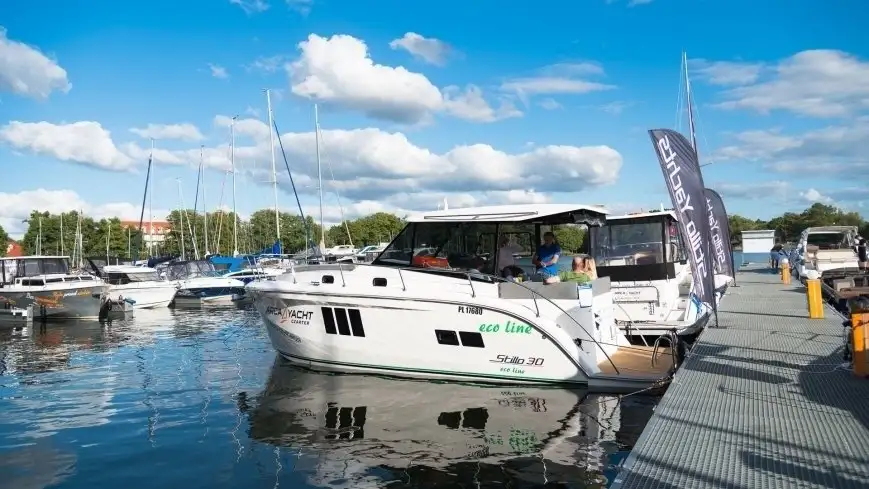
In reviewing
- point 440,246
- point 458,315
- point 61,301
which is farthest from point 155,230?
point 458,315

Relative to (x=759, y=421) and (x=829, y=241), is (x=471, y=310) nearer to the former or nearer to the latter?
(x=759, y=421)

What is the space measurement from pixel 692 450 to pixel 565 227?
8084 millimetres

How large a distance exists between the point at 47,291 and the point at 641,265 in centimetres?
2417

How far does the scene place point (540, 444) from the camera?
820 centimetres

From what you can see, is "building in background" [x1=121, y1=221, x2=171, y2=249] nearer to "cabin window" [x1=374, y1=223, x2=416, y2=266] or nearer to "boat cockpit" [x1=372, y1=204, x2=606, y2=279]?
"cabin window" [x1=374, y1=223, x2=416, y2=266]

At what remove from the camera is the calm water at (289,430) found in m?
7.34

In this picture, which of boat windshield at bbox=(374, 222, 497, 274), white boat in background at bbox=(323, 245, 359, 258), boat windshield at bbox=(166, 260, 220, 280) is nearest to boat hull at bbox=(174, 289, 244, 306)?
boat windshield at bbox=(166, 260, 220, 280)

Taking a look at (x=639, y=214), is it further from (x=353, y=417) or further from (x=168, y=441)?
(x=168, y=441)

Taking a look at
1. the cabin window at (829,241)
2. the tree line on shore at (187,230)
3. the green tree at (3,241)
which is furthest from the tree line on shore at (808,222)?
the green tree at (3,241)

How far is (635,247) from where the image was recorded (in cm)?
1458

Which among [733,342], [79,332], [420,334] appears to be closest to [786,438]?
[733,342]

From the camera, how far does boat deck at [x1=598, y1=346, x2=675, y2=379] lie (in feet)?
34.5

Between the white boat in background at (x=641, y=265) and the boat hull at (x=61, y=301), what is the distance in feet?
72.4

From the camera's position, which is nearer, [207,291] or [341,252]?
[207,291]
